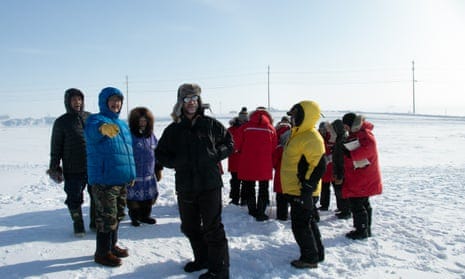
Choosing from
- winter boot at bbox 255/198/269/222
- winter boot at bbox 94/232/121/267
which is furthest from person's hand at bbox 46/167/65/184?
winter boot at bbox 255/198/269/222

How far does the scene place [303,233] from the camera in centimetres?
425

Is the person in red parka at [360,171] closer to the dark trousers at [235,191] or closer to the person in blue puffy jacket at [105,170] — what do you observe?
the dark trousers at [235,191]

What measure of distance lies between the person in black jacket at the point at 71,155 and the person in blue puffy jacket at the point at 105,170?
3.36 ft

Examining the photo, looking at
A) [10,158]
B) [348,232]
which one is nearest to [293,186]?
[348,232]

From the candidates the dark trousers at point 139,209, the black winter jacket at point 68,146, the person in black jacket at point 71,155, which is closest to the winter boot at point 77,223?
the person in black jacket at point 71,155

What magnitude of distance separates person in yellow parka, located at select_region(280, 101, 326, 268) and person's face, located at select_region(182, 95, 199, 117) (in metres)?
1.33

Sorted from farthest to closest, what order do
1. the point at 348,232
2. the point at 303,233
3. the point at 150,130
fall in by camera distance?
the point at 150,130 → the point at 348,232 → the point at 303,233

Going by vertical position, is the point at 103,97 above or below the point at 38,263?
above

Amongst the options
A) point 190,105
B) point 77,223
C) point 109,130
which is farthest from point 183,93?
point 77,223

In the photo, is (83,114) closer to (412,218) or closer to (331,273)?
(331,273)

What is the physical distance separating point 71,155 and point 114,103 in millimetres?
1283

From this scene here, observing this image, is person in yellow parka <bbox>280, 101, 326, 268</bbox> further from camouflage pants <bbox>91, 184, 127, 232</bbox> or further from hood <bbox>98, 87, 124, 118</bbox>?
hood <bbox>98, 87, 124, 118</bbox>

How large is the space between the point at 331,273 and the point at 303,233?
56cm

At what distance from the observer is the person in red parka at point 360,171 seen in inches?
201
